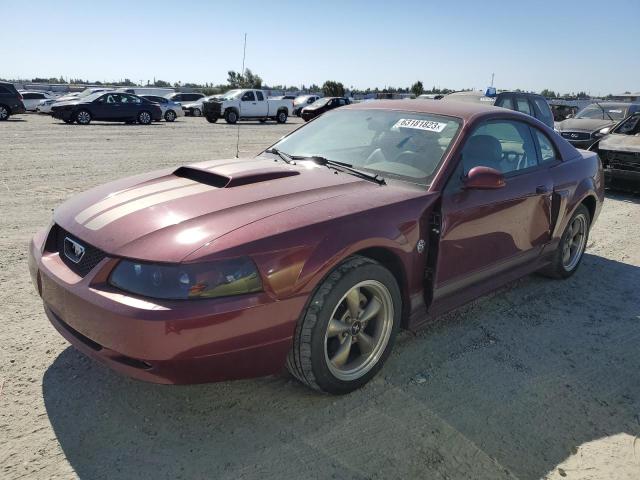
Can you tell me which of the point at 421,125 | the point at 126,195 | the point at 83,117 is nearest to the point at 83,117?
the point at 83,117

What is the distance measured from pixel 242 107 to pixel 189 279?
2480 centimetres

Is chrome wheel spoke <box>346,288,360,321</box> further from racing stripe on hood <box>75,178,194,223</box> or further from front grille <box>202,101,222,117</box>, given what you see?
front grille <box>202,101,222,117</box>

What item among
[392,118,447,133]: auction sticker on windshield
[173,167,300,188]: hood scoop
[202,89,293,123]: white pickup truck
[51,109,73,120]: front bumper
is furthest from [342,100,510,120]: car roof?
[202,89,293,123]: white pickup truck

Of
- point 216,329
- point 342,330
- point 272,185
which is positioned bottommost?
point 342,330

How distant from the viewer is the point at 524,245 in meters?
3.94

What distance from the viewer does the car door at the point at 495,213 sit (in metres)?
3.17

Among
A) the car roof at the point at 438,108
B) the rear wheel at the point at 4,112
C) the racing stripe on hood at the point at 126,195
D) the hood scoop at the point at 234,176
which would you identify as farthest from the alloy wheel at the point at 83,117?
the racing stripe on hood at the point at 126,195

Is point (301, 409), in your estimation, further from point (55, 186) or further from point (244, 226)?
point (55, 186)

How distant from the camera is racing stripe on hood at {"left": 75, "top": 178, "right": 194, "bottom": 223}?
275 centimetres

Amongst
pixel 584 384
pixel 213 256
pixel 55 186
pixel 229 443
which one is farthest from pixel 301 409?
pixel 55 186

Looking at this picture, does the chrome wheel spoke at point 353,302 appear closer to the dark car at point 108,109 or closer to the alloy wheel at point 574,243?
the alloy wheel at point 574,243

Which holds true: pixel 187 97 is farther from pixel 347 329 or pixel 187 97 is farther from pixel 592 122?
pixel 347 329

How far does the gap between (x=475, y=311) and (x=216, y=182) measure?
A: 2.25 metres

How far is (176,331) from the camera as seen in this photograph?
211cm
